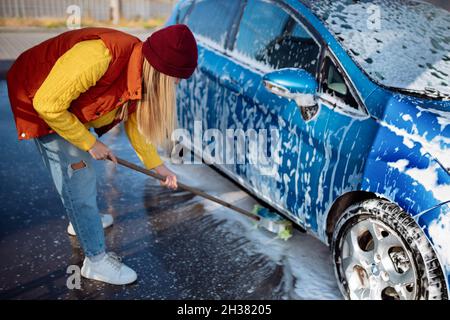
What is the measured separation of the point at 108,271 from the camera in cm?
280

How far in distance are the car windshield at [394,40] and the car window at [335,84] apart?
11 centimetres

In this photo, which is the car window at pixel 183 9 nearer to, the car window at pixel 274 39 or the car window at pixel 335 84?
the car window at pixel 274 39

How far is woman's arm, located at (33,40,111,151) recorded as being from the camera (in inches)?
82.7

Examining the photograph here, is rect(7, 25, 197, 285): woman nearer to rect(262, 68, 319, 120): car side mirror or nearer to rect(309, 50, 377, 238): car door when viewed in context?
rect(262, 68, 319, 120): car side mirror

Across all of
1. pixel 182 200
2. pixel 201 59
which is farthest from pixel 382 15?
pixel 182 200

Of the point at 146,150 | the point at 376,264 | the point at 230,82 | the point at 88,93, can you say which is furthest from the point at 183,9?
the point at 376,264

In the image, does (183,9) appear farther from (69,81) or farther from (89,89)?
(69,81)

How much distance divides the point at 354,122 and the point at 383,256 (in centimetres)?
65

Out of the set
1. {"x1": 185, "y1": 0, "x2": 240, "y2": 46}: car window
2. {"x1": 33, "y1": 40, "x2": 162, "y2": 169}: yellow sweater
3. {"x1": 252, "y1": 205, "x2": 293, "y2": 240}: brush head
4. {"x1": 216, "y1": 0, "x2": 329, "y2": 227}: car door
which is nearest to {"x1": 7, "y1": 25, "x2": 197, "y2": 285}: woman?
{"x1": 33, "y1": 40, "x2": 162, "y2": 169}: yellow sweater

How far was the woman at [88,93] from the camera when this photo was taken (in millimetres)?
2113

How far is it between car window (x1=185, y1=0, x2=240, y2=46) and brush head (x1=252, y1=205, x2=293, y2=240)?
1244 millimetres

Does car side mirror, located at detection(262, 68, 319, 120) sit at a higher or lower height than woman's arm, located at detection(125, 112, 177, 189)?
higher

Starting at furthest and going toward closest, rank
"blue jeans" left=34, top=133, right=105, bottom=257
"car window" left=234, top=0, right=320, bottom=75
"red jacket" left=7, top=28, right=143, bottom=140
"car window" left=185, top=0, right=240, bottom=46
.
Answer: "car window" left=185, top=0, right=240, bottom=46 → "car window" left=234, top=0, right=320, bottom=75 → "blue jeans" left=34, top=133, right=105, bottom=257 → "red jacket" left=7, top=28, right=143, bottom=140

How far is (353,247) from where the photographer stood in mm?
2545
